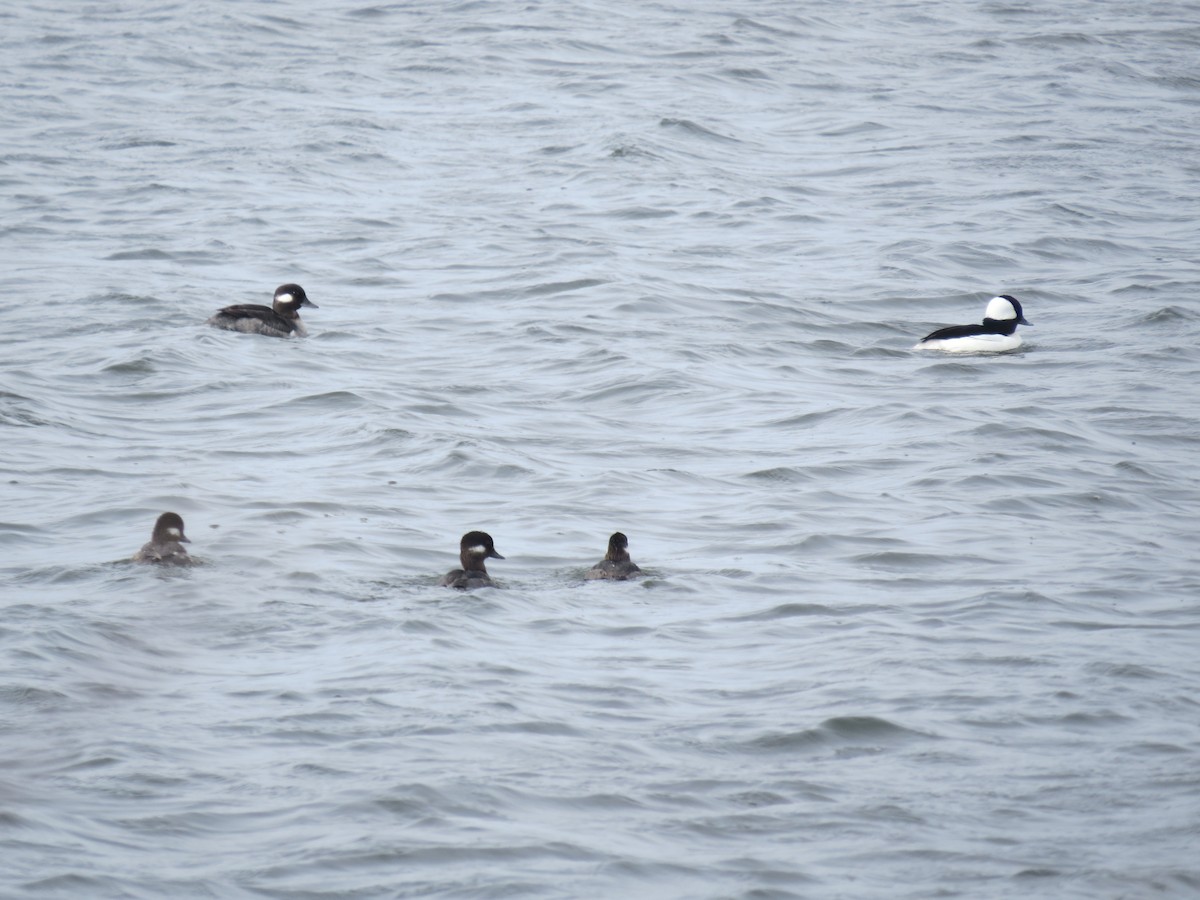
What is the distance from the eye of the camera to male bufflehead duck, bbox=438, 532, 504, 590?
31.9 feet

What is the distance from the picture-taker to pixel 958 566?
1049 centimetres

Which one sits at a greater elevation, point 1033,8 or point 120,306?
point 1033,8

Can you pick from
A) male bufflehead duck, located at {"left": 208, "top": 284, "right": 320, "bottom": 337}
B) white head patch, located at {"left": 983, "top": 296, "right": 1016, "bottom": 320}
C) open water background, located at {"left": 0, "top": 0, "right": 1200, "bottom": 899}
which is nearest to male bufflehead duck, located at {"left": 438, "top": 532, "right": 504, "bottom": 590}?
open water background, located at {"left": 0, "top": 0, "right": 1200, "bottom": 899}

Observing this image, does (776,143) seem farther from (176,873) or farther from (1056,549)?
(176,873)

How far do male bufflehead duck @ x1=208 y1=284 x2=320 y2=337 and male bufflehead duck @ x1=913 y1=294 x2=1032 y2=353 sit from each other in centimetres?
576

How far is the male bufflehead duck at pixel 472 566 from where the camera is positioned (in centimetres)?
972

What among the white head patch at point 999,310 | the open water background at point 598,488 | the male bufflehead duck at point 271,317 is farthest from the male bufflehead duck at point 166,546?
the white head patch at point 999,310

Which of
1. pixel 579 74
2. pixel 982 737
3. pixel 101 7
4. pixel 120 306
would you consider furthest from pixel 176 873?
pixel 101 7

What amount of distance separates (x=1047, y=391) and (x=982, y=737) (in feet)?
25.7

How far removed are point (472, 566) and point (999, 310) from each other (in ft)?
27.3

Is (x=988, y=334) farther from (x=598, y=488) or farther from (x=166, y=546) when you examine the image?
(x=166, y=546)

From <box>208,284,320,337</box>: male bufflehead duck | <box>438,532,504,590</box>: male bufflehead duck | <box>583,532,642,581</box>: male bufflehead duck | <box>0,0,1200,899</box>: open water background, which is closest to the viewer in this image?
<box>0,0,1200,899</box>: open water background

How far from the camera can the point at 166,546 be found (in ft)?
32.4

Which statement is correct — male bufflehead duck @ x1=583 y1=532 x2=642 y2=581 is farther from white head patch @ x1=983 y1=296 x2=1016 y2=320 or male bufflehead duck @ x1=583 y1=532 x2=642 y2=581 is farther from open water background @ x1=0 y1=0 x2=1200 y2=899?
white head patch @ x1=983 y1=296 x2=1016 y2=320
